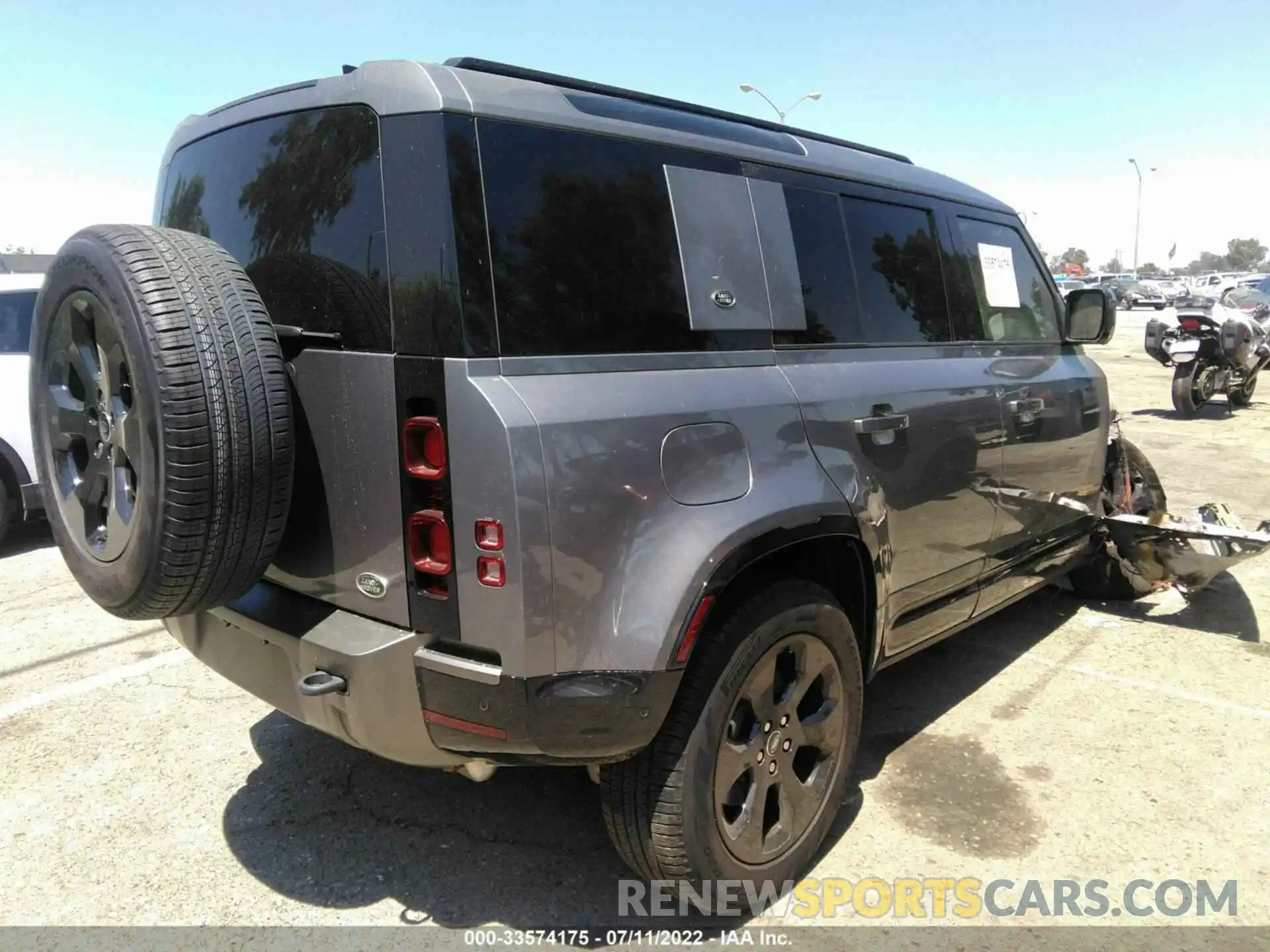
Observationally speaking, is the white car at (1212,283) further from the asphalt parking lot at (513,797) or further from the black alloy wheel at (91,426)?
the black alloy wheel at (91,426)

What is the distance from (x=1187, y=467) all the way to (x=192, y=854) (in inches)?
361

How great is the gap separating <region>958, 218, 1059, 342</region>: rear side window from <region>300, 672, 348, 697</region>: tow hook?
9.23ft

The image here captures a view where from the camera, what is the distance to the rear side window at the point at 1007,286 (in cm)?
372

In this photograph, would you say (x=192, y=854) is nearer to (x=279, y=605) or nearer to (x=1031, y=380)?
(x=279, y=605)

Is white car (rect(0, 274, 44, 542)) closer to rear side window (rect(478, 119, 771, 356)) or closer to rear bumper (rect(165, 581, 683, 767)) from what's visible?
rear bumper (rect(165, 581, 683, 767))

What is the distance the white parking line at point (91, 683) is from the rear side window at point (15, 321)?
3.12 m

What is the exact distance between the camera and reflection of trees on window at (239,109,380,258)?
2.18 m

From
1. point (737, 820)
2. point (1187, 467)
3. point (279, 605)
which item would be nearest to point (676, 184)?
point (279, 605)

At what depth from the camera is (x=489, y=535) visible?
78.3 inches

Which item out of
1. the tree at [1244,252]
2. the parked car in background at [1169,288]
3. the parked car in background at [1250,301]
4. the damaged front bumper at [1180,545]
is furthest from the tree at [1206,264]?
the damaged front bumper at [1180,545]

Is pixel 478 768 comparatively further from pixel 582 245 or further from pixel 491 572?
pixel 582 245

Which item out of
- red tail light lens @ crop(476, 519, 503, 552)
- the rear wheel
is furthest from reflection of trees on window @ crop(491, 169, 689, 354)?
the rear wheel

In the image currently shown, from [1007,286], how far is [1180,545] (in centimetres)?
181

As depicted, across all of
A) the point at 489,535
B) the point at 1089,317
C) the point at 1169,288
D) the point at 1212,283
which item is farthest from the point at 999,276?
the point at 1169,288
